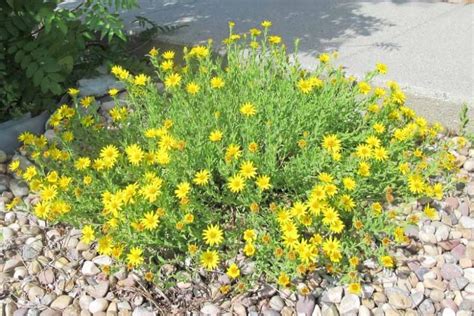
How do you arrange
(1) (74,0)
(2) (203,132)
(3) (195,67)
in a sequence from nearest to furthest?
1. (2) (203,132)
2. (3) (195,67)
3. (1) (74,0)

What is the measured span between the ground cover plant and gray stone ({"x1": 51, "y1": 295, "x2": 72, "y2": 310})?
1.00 feet

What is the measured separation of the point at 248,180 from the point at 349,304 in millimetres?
681

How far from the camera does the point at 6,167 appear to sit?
3.35 meters

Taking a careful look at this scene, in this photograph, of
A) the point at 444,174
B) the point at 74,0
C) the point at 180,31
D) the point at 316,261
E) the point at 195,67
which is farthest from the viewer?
the point at 74,0

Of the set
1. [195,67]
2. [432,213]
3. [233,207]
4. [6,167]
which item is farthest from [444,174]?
[6,167]

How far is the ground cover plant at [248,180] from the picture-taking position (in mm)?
2330

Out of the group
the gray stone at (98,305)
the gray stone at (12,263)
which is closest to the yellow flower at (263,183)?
the gray stone at (98,305)

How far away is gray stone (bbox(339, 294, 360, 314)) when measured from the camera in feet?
7.69

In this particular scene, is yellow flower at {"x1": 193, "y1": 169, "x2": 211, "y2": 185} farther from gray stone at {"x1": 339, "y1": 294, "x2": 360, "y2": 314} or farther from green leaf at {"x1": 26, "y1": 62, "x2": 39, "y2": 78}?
green leaf at {"x1": 26, "y1": 62, "x2": 39, "y2": 78}

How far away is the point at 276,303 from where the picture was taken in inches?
92.8

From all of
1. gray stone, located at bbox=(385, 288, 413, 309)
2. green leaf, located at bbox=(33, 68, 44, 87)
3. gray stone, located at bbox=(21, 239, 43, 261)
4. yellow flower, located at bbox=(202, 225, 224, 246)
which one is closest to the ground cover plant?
yellow flower, located at bbox=(202, 225, 224, 246)

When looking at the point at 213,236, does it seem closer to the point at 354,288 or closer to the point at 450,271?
the point at 354,288

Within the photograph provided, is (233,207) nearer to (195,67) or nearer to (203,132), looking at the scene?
(203,132)

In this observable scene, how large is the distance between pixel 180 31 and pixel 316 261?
299 cm
